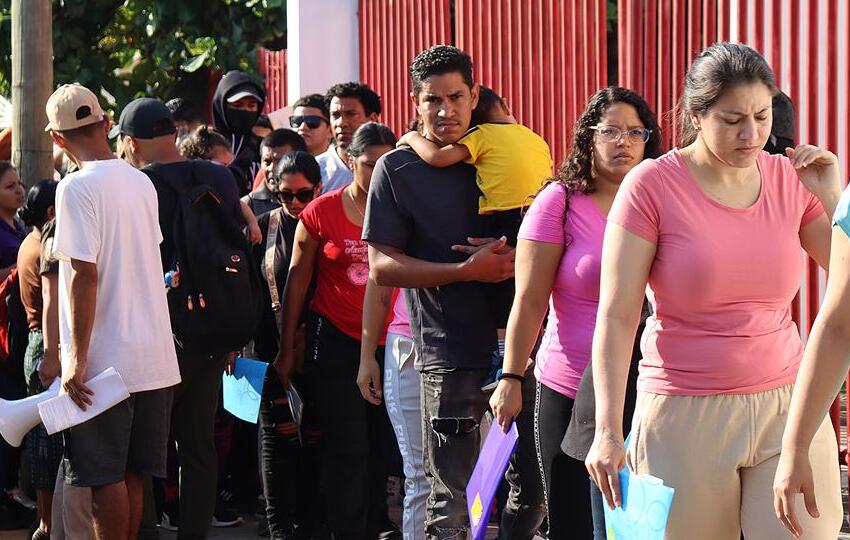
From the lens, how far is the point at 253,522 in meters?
7.09

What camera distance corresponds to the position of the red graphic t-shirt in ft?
19.5

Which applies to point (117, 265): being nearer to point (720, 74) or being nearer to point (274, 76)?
point (720, 74)

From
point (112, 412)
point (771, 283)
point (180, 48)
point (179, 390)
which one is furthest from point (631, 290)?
point (180, 48)

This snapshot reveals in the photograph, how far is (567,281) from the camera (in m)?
4.29

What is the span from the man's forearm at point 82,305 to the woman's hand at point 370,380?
3.35 feet

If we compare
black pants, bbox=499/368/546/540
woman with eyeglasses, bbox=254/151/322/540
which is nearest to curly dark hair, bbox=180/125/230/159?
woman with eyeglasses, bbox=254/151/322/540

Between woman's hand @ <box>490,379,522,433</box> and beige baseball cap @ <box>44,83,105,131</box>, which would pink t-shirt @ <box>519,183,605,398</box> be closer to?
woman's hand @ <box>490,379,522,433</box>

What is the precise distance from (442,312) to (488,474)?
698mm

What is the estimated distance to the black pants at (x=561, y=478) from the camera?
4.23 metres

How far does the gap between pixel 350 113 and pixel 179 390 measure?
190cm

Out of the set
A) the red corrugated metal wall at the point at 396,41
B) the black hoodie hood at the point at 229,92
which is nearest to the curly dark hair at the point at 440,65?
the black hoodie hood at the point at 229,92

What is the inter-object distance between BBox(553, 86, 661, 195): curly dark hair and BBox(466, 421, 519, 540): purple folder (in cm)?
78

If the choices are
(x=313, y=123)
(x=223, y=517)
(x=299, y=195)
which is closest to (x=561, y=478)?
(x=299, y=195)

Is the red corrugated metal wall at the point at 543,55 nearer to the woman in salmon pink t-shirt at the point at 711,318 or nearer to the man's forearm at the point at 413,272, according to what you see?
the man's forearm at the point at 413,272
